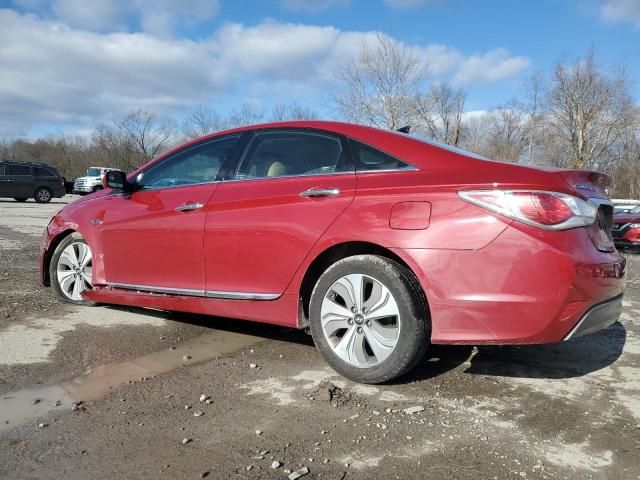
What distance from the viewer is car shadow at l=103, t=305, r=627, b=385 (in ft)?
11.3

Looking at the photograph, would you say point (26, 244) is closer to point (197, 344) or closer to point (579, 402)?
point (197, 344)

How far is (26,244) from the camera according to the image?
891 centimetres

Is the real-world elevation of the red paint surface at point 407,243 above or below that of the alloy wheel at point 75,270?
above

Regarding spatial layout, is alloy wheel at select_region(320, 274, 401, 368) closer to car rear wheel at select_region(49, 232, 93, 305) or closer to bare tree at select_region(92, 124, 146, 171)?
car rear wheel at select_region(49, 232, 93, 305)

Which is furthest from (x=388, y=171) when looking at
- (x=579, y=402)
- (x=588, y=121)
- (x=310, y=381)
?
(x=588, y=121)

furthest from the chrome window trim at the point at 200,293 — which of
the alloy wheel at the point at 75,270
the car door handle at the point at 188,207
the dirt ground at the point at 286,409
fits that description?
the car door handle at the point at 188,207

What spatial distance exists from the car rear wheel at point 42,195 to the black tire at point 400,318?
78.8 feet

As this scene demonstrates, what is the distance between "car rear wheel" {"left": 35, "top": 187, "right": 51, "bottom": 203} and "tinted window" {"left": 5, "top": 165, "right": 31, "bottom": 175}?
86 centimetres

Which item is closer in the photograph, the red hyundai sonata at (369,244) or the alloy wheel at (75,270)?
the red hyundai sonata at (369,244)

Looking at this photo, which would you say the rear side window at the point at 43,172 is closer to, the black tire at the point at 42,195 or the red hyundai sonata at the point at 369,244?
the black tire at the point at 42,195

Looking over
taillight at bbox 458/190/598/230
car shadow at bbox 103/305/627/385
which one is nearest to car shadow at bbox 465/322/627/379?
car shadow at bbox 103/305/627/385

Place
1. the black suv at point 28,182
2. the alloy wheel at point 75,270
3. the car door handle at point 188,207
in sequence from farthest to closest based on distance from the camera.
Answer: the black suv at point 28,182 → the alloy wheel at point 75,270 → the car door handle at point 188,207

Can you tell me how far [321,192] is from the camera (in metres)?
3.29

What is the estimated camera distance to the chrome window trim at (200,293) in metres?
3.52
